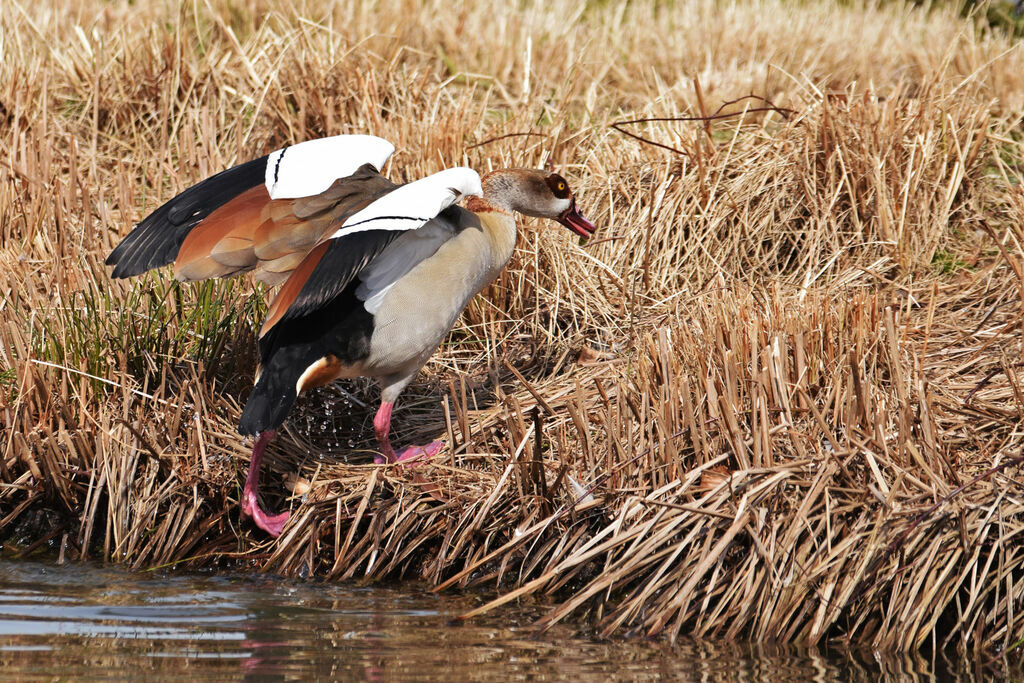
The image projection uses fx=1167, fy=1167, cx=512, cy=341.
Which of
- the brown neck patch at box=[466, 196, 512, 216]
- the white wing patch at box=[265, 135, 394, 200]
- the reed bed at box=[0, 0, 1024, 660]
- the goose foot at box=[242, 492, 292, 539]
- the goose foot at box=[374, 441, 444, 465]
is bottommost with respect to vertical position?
the goose foot at box=[242, 492, 292, 539]

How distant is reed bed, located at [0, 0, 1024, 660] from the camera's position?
11.5ft

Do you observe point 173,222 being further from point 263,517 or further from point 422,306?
point 263,517

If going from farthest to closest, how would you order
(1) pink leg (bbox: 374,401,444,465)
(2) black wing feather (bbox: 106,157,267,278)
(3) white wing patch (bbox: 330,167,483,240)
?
1. (1) pink leg (bbox: 374,401,444,465)
2. (2) black wing feather (bbox: 106,157,267,278)
3. (3) white wing patch (bbox: 330,167,483,240)

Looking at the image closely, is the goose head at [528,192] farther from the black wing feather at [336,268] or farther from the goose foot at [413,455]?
the goose foot at [413,455]

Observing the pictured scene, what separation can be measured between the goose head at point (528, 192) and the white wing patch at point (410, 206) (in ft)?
2.42

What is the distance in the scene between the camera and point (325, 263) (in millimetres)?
3994

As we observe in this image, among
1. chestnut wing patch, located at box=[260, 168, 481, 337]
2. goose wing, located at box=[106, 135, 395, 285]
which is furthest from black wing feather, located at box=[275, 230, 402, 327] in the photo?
goose wing, located at box=[106, 135, 395, 285]

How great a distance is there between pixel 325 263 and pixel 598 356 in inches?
68.0

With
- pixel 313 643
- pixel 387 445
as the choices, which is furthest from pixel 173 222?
pixel 313 643

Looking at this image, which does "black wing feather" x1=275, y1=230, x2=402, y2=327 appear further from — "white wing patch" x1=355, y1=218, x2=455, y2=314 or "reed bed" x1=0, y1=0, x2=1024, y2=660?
"reed bed" x1=0, y1=0, x2=1024, y2=660

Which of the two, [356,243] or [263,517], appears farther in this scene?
[263,517]

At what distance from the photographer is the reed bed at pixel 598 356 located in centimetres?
351

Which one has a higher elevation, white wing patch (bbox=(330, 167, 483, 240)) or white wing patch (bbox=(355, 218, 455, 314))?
white wing patch (bbox=(330, 167, 483, 240))

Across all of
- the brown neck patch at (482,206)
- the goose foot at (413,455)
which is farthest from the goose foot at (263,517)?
the brown neck patch at (482,206)
